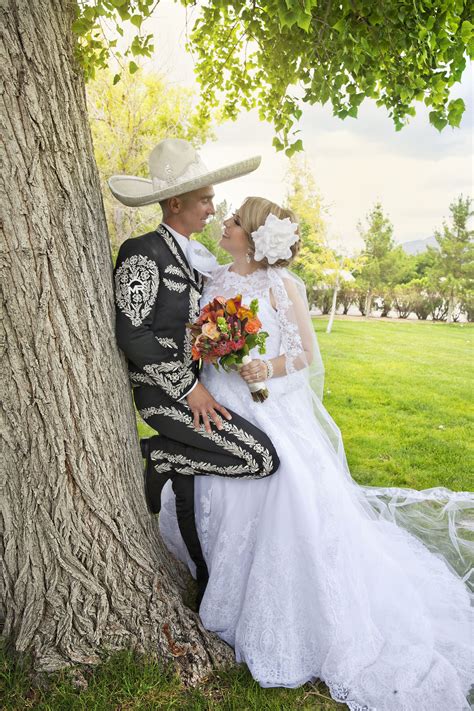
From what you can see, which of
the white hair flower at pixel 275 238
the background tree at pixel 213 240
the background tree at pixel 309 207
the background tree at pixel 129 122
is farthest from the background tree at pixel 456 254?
the white hair flower at pixel 275 238

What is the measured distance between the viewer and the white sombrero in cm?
289

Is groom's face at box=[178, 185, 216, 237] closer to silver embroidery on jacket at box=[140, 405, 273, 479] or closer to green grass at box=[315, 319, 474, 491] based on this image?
silver embroidery on jacket at box=[140, 405, 273, 479]

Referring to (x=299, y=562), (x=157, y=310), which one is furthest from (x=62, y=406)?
(x=299, y=562)

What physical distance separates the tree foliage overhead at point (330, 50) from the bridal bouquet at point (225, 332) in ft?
4.31

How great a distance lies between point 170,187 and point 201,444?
1294 mm

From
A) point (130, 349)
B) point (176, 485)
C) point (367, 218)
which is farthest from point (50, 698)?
point (367, 218)

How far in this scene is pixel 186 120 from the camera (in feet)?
62.7

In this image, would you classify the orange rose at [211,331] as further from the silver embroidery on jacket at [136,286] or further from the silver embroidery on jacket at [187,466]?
the silver embroidery on jacket at [187,466]

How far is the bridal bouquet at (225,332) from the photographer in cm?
263

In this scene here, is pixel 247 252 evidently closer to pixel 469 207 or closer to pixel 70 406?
pixel 70 406

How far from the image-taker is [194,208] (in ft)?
9.88

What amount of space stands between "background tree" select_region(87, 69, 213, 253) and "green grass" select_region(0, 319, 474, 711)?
24.3 feet

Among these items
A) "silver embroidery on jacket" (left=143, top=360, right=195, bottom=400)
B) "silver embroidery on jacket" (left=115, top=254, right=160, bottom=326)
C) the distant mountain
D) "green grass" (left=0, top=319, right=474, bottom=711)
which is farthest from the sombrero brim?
the distant mountain

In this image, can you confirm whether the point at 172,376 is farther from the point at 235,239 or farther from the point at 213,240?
the point at 213,240
